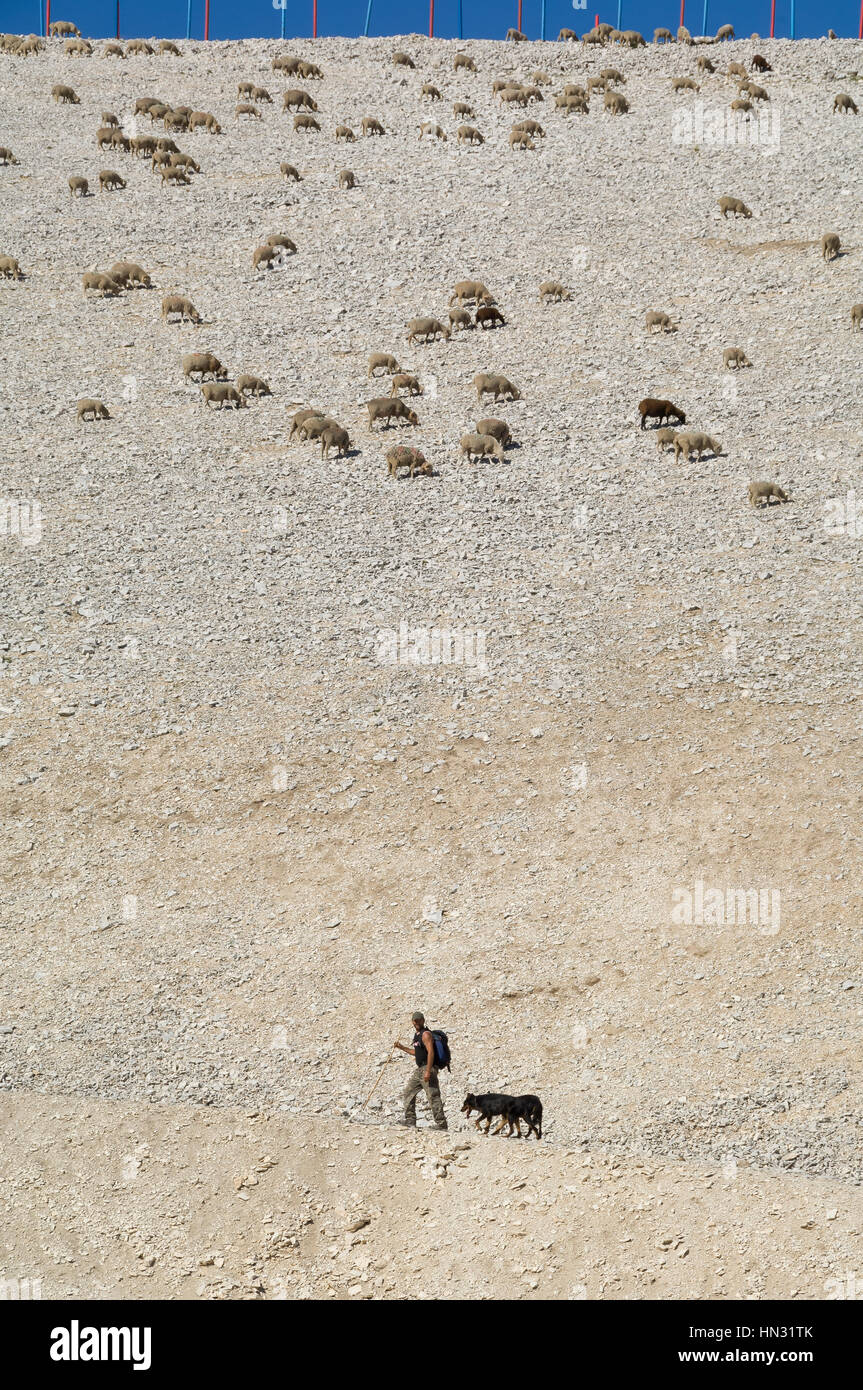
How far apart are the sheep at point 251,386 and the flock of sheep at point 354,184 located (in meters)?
0.03

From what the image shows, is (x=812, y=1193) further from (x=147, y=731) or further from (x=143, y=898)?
(x=147, y=731)

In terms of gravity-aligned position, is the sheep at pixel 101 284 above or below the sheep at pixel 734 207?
below

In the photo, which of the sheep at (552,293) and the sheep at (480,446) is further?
the sheep at (552,293)

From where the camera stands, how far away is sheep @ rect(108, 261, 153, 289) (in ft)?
115

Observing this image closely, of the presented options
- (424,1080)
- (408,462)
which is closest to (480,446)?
(408,462)

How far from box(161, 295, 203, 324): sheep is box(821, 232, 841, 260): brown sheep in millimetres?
15251

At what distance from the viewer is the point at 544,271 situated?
35156mm

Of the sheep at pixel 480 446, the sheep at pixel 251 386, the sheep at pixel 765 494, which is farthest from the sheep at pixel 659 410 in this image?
the sheep at pixel 251 386

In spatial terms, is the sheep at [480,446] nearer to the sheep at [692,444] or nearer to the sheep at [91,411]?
the sheep at [692,444]

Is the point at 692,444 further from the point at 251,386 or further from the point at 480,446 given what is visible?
the point at 251,386

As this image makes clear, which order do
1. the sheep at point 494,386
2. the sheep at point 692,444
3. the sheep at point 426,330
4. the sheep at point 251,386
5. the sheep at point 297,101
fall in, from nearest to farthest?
1. the sheep at point 692,444
2. the sheep at point 494,386
3. the sheep at point 251,386
4. the sheep at point 426,330
5. the sheep at point 297,101

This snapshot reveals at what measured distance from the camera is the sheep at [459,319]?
32406 mm

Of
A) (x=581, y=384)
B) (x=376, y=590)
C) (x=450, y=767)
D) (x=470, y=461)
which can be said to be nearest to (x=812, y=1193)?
(x=450, y=767)

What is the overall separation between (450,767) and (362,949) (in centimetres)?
352
